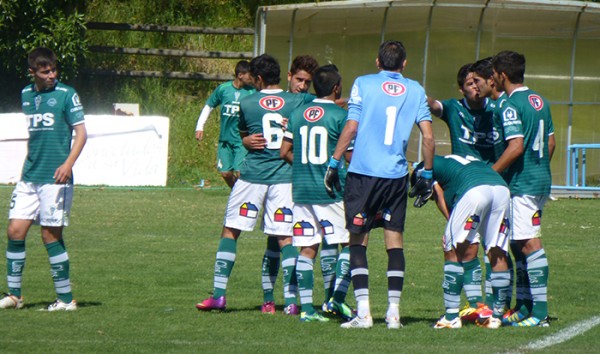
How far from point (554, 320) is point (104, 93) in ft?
67.5

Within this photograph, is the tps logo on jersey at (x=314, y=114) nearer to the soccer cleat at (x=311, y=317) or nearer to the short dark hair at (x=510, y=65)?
the short dark hair at (x=510, y=65)

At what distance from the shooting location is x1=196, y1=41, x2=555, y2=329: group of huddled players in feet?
25.3

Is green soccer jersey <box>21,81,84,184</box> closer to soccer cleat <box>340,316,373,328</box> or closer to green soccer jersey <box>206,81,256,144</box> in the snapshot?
soccer cleat <box>340,316,373,328</box>

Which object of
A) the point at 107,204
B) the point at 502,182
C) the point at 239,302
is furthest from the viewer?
the point at 107,204

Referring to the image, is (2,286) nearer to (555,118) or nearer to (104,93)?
(555,118)

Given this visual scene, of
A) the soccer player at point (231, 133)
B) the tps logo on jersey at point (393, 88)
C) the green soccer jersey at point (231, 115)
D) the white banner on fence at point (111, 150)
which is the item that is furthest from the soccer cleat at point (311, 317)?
the white banner on fence at point (111, 150)

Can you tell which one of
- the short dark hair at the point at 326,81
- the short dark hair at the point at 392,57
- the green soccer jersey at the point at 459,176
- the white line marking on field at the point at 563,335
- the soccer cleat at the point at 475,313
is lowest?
the white line marking on field at the point at 563,335

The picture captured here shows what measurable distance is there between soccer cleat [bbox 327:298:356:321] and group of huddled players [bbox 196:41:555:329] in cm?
1

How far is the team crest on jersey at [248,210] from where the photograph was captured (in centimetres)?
868

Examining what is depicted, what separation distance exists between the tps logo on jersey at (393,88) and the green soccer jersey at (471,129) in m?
0.79

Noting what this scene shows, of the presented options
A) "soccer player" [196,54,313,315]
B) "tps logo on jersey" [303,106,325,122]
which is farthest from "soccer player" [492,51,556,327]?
"soccer player" [196,54,313,315]

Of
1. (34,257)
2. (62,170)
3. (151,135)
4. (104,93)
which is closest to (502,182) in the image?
(62,170)

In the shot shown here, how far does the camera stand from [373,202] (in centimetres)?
770

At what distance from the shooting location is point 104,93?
90.0ft
